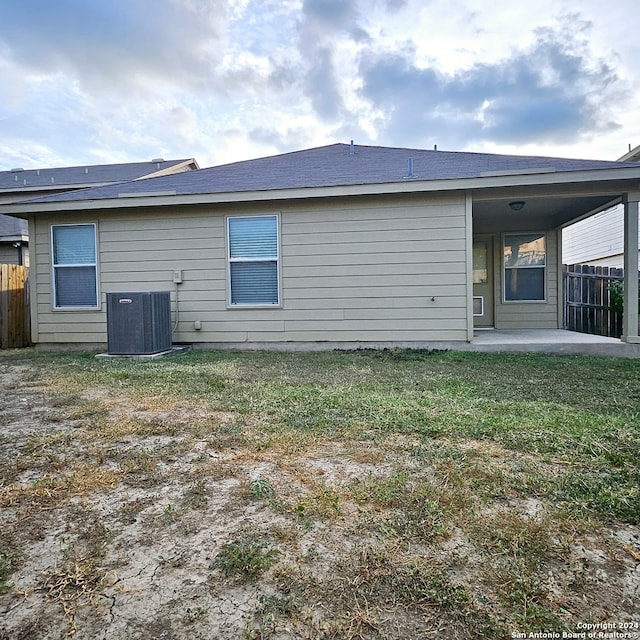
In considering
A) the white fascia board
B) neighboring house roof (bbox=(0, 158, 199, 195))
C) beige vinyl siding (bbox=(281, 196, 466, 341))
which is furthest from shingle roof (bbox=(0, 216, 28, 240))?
beige vinyl siding (bbox=(281, 196, 466, 341))

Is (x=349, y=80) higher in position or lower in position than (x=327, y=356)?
higher

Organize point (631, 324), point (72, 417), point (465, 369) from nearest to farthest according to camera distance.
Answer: point (72, 417) < point (465, 369) < point (631, 324)

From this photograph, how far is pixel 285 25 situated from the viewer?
1000cm

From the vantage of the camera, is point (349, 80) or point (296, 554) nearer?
point (296, 554)

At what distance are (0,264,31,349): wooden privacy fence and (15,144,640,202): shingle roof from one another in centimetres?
294

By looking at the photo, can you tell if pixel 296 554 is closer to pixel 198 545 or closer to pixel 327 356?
pixel 198 545

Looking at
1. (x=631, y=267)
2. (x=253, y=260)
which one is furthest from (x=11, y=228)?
(x=631, y=267)

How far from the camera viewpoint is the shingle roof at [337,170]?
641 cm

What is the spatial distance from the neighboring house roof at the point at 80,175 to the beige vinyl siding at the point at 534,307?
11.5 metres

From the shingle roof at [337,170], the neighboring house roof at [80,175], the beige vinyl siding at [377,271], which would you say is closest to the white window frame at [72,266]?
the shingle roof at [337,170]

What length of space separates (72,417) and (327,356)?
11.7 ft

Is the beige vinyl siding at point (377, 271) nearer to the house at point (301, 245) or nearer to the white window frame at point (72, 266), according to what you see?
the house at point (301, 245)

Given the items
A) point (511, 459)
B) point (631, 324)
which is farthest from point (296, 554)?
point (631, 324)

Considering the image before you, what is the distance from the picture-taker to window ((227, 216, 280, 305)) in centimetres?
687
